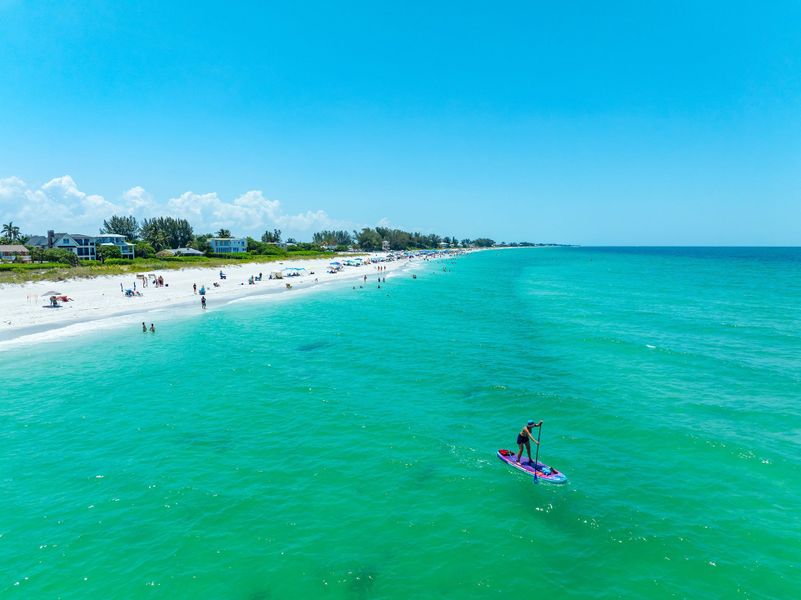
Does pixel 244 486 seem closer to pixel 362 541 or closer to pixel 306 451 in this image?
pixel 306 451

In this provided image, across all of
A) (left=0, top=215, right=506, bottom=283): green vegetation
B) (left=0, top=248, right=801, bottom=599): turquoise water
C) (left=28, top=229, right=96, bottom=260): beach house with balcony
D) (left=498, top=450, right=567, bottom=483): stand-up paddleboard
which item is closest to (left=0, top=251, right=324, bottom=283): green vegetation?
(left=0, top=215, right=506, bottom=283): green vegetation

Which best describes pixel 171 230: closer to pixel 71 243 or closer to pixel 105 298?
pixel 71 243

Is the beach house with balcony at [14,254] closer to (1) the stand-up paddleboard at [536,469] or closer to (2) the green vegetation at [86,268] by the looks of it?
(2) the green vegetation at [86,268]

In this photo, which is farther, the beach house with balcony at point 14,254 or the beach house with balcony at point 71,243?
the beach house with balcony at point 71,243

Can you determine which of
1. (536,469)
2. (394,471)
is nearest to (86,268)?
(394,471)

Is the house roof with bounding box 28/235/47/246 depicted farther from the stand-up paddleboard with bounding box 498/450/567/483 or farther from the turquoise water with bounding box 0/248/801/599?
the stand-up paddleboard with bounding box 498/450/567/483

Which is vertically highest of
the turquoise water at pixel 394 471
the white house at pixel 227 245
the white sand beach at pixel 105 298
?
the white house at pixel 227 245

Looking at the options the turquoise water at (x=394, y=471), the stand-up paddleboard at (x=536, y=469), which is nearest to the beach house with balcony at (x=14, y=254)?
the turquoise water at (x=394, y=471)
